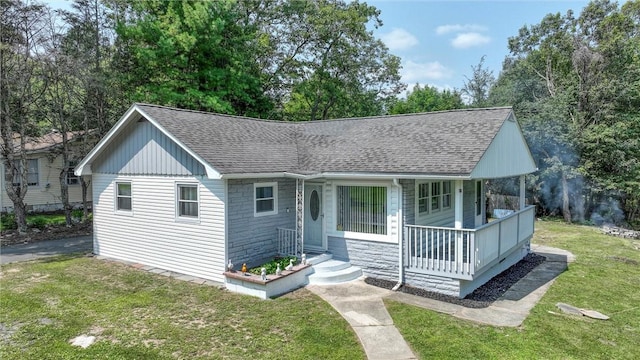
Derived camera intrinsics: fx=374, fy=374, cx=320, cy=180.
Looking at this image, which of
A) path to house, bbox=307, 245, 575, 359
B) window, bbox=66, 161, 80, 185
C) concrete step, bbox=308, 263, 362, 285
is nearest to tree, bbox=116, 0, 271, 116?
window, bbox=66, 161, 80, 185

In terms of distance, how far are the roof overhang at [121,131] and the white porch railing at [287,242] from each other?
9.18 ft

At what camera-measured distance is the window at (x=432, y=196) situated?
1076 cm

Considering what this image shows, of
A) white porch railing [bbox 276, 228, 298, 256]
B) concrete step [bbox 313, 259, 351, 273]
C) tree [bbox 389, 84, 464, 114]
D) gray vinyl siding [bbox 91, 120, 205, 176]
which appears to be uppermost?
tree [bbox 389, 84, 464, 114]

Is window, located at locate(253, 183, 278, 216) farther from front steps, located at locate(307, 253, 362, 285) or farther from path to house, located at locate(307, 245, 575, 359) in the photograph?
path to house, located at locate(307, 245, 575, 359)

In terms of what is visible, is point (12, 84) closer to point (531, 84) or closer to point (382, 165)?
point (382, 165)

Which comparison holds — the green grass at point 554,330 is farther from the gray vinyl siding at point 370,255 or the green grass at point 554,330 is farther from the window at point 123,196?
the window at point 123,196

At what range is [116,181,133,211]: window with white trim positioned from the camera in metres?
11.8

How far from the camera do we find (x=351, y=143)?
12.3 metres

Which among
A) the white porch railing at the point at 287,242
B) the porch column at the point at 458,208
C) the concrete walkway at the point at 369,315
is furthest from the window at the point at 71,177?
the porch column at the point at 458,208

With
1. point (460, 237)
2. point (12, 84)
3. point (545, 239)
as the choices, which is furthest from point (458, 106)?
point (12, 84)

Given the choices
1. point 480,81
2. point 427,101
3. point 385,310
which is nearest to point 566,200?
point 480,81

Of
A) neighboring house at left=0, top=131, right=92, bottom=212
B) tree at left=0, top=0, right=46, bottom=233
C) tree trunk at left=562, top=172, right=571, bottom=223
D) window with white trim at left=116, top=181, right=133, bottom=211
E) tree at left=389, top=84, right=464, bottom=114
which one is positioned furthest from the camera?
tree at left=389, top=84, right=464, bottom=114

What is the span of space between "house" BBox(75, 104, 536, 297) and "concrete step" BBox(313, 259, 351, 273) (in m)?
0.31

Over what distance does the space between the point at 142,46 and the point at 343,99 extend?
14.0 metres
